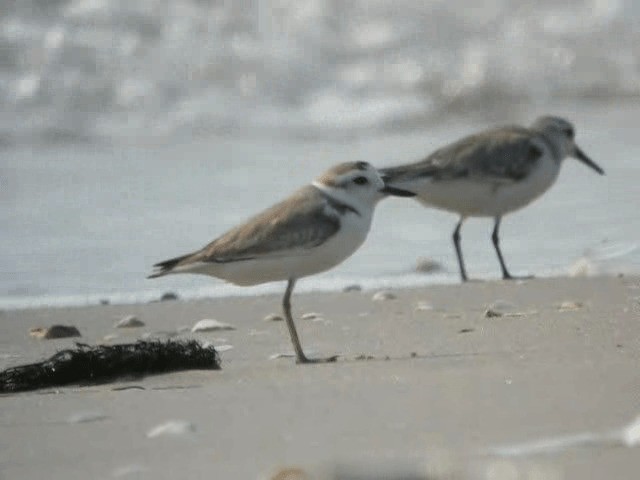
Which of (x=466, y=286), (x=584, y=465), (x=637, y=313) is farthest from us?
(x=466, y=286)

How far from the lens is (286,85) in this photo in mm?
14812

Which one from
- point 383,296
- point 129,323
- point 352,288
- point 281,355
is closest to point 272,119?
point 352,288

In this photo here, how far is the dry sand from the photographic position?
3766 millimetres

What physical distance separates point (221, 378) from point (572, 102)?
963 centimetres

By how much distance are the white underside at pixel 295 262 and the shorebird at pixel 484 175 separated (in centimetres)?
287

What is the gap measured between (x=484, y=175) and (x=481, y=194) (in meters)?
0.12

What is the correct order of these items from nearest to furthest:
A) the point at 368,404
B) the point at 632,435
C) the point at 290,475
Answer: the point at 290,475 < the point at 632,435 < the point at 368,404

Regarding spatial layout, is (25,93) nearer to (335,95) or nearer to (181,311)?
(335,95)

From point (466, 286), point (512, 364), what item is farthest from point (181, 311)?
point (512, 364)

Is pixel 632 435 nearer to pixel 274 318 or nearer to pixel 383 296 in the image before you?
pixel 274 318

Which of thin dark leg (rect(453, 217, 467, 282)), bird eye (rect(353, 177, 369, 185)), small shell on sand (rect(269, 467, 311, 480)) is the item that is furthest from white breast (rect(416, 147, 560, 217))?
small shell on sand (rect(269, 467, 311, 480))

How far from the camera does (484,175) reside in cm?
931

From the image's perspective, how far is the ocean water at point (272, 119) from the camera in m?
8.91

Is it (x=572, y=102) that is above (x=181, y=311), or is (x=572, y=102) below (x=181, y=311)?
above
